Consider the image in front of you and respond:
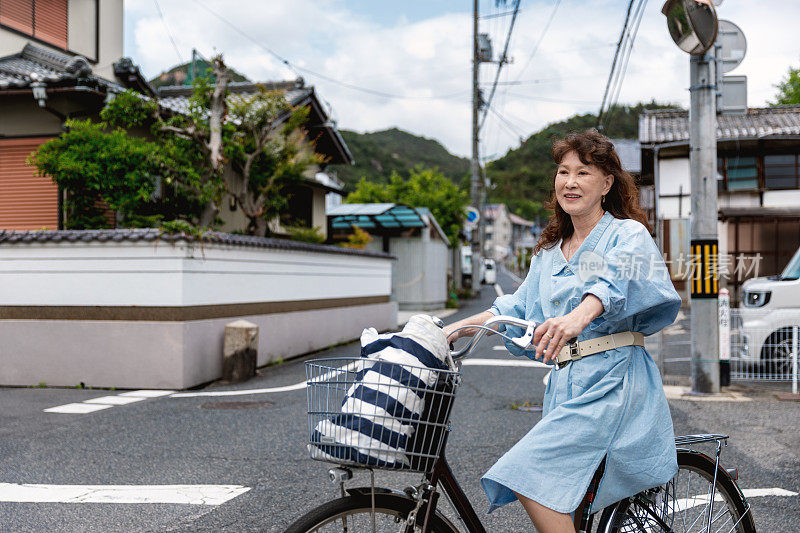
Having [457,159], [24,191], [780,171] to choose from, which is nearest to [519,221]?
[457,159]

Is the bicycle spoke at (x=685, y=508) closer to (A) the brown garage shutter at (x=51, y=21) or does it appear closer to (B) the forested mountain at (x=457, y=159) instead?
(A) the brown garage shutter at (x=51, y=21)

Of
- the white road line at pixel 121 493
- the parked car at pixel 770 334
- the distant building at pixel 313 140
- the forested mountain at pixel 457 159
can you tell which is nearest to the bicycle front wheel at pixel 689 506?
the white road line at pixel 121 493

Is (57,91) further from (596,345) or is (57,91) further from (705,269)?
(596,345)

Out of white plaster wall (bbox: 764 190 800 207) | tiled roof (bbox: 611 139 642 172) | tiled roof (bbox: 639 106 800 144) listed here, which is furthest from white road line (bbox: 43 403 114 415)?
tiled roof (bbox: 611 139 642 172)

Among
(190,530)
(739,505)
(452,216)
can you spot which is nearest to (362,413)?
(739,505)

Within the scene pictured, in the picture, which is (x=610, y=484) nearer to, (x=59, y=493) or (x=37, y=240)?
(x=59, y=493)

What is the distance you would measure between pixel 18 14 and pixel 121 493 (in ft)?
40.5

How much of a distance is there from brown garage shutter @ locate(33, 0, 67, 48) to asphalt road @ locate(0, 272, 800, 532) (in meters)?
8.59

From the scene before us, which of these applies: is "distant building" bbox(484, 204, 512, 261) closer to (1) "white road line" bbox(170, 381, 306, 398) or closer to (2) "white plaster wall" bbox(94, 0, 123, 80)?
(2) "white plaster wall" bbox(94, 0, 123, 80)

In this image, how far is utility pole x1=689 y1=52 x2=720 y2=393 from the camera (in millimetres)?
7750

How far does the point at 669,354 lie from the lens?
11898mm

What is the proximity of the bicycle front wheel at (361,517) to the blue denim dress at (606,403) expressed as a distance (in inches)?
8.9

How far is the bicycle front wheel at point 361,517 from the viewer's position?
73.8 inches

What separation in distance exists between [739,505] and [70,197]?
32.7ft
